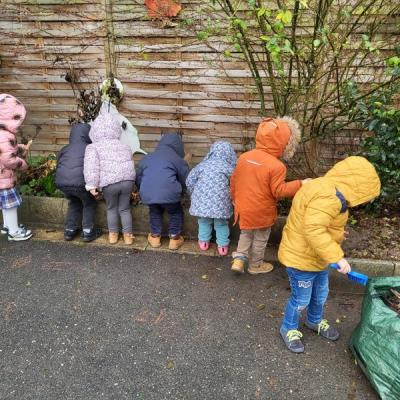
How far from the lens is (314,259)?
2791 millimetres

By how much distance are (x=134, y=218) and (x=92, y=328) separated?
1.67 m

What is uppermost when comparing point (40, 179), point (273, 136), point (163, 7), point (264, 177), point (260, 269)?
point (163, 7)

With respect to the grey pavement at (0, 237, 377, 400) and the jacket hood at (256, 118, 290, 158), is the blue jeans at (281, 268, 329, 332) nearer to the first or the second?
the grey pavement at (0, 237, 377, 400)

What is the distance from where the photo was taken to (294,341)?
9.96 ft

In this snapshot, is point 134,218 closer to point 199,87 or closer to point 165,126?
point 165,126

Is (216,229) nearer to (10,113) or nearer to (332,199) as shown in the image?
(332,199)

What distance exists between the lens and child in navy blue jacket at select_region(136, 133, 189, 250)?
4148 millimetres

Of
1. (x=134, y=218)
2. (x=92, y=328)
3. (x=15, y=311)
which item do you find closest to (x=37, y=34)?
(x=134, y=218)

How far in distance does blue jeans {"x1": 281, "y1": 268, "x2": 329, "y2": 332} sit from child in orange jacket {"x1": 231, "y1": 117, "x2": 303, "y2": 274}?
2.51 ft

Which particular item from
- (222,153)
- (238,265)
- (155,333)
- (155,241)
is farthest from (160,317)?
(222,153)

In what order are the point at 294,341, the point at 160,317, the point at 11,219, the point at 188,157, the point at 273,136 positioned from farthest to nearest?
the point at 188,157
the point at 11,219
the point at 273,136
the point at 160,317
the point at 294,341

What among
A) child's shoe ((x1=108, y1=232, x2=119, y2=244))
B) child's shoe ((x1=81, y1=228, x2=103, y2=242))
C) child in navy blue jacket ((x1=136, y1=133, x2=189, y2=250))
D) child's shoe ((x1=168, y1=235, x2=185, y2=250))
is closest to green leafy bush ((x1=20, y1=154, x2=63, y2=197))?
child's shoe ((x1=81, y1=228, x2=103, y2=242))

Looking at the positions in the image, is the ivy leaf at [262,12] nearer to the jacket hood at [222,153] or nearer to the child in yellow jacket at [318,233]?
the child in yellow jacket at [318,233]

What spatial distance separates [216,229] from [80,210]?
63.4 inches
